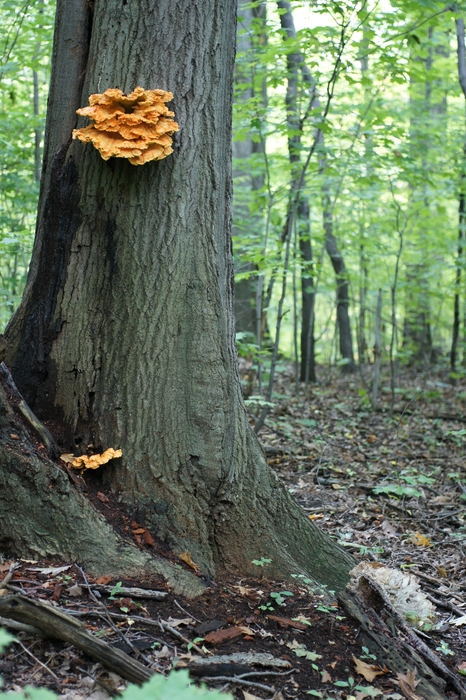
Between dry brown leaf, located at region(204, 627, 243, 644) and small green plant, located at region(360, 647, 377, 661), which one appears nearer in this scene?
dry brown leaf, located at region(204, 627, 243, 644)

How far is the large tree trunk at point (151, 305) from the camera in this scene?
305cm

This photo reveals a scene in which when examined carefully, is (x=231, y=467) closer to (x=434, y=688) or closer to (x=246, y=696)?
(x=246, y=696)

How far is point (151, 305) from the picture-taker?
3078mm

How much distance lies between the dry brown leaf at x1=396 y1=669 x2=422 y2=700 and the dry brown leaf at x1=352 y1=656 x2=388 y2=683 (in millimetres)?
79

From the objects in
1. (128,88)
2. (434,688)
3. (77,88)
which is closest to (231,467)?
(434,688)

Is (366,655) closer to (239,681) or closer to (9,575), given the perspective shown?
(239,681)

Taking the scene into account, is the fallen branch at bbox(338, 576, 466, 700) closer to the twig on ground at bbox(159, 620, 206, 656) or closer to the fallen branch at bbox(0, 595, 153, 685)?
the twig on ground at bbox(159, 620, 206, 656)

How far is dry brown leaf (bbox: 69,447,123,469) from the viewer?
9.60 ft

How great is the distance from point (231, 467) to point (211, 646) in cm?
96

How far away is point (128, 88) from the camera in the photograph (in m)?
3.08

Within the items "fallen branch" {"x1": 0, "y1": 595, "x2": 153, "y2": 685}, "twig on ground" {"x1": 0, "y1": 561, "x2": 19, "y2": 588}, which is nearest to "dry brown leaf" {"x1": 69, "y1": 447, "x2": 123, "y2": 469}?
"twig on ground" {"x1": 0, "y1": 561, "x2": 19, "y2": 588}

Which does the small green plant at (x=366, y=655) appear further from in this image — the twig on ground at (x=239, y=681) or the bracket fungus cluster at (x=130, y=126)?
the bracket fungus cluster at (x=130, y=126)

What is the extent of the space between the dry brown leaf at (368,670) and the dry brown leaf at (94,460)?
1.54 m

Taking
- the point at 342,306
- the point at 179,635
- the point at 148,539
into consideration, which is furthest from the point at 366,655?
the point at 342,306
